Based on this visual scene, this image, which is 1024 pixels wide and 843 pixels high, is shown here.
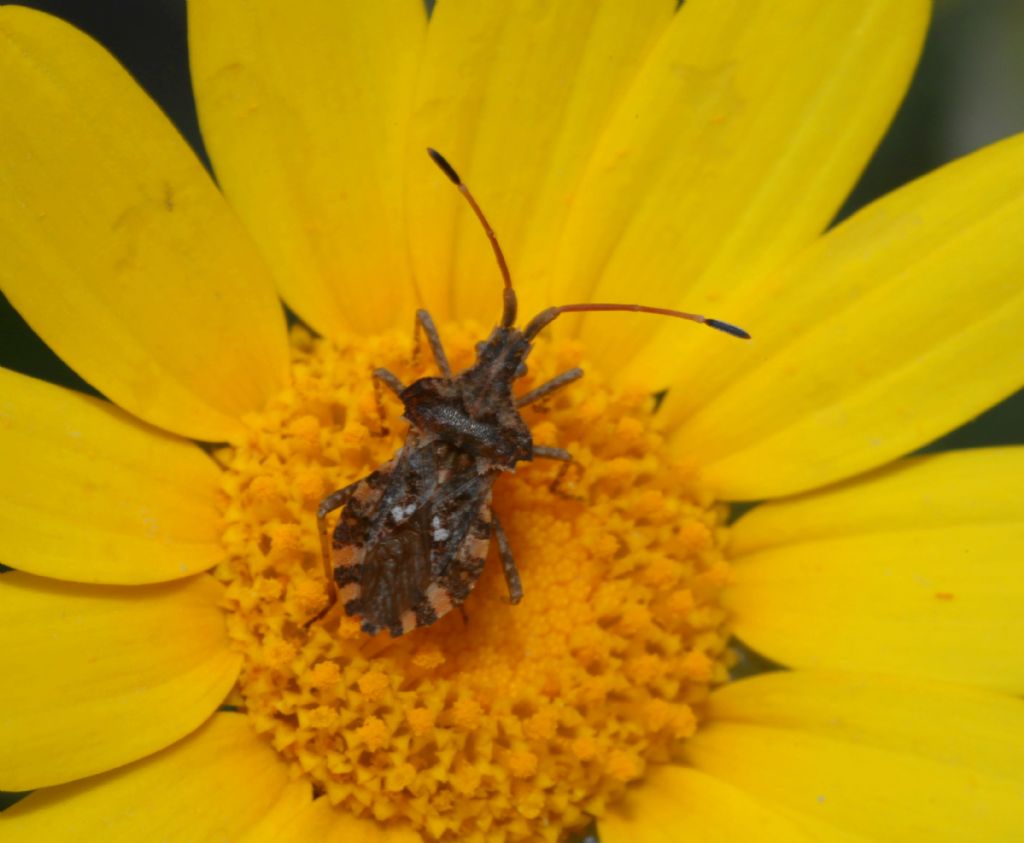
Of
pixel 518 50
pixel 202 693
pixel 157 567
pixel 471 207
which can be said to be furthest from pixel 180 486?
pixel 518 50

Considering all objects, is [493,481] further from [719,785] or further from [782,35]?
[782,35]

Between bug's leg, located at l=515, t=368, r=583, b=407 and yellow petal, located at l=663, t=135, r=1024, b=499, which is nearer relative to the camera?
yellow petal, located at l=663, t=135, r=1024, b=499

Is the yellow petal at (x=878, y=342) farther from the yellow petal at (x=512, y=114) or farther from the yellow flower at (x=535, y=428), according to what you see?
the yellow petal at (x=512, y=114)

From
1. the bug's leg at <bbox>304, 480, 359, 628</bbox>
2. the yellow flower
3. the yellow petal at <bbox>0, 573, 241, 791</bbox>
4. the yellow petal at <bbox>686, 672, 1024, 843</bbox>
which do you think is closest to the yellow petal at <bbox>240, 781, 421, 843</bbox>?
the yellow flower

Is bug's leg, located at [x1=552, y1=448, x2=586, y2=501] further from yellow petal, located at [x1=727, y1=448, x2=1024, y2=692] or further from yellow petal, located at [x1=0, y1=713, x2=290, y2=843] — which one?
yellow petal, located at [x1=0, y1=713, x2=290, y2=843]

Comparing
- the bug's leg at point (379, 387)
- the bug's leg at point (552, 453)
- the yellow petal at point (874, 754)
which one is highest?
the bug's leg at point (379, 387)

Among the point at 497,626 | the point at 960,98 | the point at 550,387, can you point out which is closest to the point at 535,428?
the point at 550,387

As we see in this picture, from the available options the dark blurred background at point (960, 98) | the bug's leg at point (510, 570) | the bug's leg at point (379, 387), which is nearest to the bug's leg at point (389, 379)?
the bug's leg at point (379, 387)
